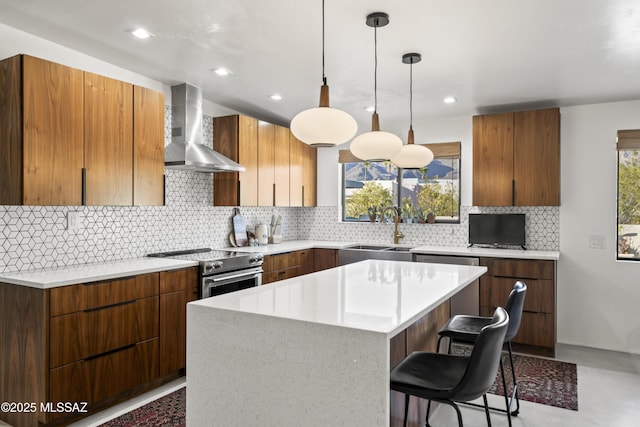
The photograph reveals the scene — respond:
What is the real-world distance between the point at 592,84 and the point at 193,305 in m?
3.97

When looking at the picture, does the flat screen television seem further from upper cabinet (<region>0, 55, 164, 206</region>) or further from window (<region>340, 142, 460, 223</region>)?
upper cabinet (<region>0, 55, 164, 206</region>)

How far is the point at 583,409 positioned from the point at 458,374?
175cm

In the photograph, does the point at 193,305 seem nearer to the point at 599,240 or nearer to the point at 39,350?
the point at 39,350

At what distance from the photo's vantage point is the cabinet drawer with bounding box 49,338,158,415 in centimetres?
Answer: 269

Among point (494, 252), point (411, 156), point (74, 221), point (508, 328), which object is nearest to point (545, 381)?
point (494, 252)

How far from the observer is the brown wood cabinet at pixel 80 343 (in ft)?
8.57

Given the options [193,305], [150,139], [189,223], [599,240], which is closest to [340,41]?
[150,139]

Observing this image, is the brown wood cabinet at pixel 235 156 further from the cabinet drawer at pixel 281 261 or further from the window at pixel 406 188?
the window at pixel 406 188

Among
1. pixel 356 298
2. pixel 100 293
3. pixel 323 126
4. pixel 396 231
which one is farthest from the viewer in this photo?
pixel 396 231

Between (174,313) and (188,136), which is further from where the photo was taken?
(188,136)

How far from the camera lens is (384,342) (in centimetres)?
158

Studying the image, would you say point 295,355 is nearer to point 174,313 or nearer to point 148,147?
point 174,313

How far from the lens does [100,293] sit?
2881 mm

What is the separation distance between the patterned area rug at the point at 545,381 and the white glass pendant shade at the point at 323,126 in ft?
8.28
